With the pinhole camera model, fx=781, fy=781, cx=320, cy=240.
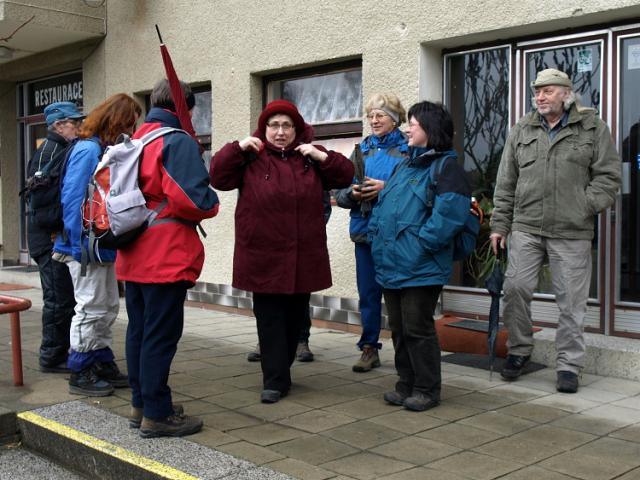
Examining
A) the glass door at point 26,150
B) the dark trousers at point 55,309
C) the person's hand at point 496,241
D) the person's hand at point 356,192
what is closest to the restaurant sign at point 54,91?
the glass door at point 26,150

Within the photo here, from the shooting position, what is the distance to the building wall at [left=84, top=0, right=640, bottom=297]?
6.21 metres

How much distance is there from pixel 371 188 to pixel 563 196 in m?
1.25

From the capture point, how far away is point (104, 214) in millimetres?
4102

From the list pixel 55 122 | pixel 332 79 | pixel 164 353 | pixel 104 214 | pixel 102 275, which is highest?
pixel 332 79

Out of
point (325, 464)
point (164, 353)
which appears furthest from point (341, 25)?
point (325, 464)

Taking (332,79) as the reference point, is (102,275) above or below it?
below

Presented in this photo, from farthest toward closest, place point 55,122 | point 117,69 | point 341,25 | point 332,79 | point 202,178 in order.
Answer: point 117,69
point 332,79
point 341,25
point 55,122
point 202,178

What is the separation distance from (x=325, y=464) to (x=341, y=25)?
15.5 ft

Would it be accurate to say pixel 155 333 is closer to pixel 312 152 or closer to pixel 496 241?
pixel 312 152

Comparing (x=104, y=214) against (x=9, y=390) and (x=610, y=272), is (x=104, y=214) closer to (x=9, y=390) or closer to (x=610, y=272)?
(x=9, y=390)

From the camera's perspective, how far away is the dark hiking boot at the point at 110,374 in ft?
17.1

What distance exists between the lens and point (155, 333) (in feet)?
13.4

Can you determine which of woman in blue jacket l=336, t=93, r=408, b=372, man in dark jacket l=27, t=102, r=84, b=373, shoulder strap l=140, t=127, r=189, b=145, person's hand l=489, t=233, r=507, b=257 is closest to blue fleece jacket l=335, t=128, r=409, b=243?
woman in blue jacket l=336, t=93, r=408, b=372

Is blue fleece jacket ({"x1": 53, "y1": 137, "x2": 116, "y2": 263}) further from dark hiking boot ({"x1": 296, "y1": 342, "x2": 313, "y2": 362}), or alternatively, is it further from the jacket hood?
dark hiking boot ({"x1": 296, "y1": 342, "x2": 313, "y2": 362})
